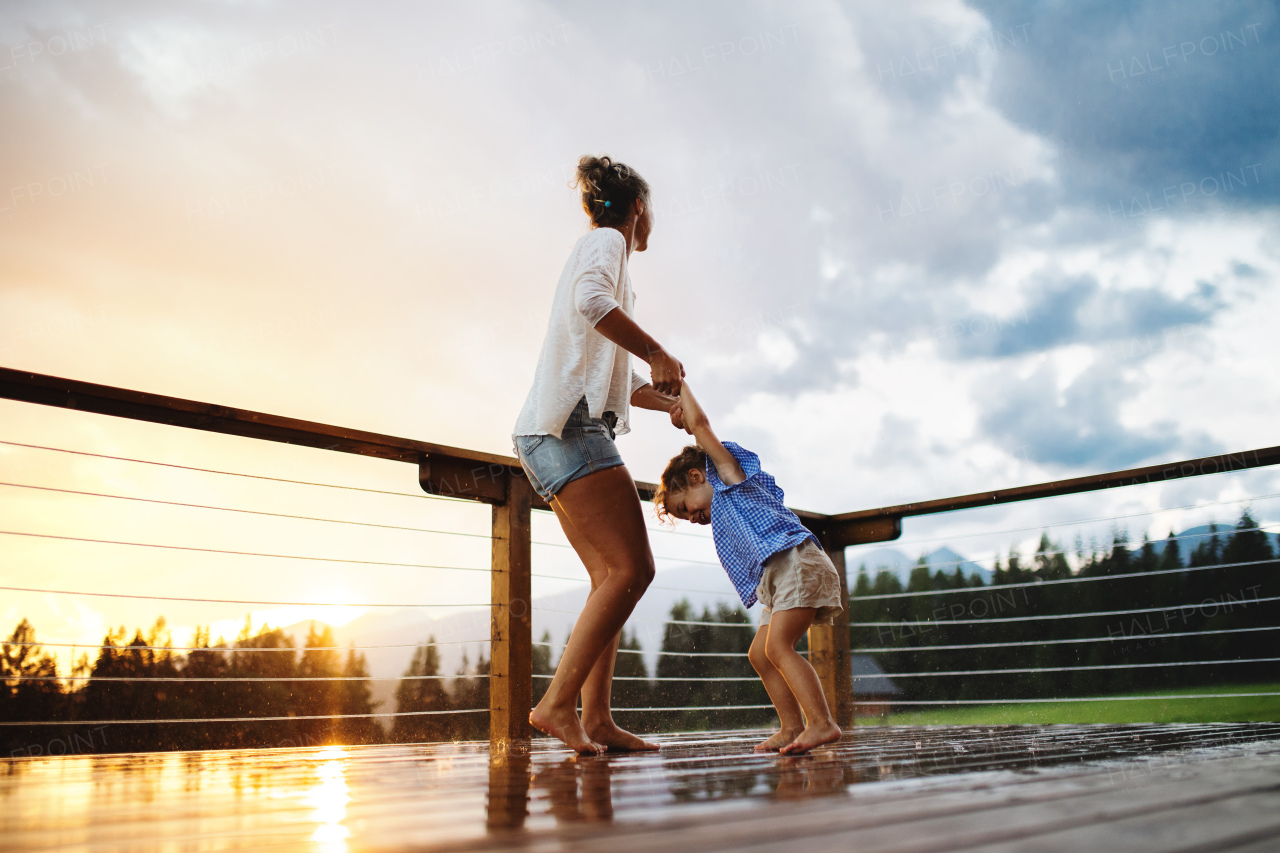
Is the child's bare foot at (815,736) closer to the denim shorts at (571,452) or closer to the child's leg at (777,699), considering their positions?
the child's leg at (777,699)

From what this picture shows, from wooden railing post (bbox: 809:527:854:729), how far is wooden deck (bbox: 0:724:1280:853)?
1.78 meters

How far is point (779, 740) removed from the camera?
168 cm

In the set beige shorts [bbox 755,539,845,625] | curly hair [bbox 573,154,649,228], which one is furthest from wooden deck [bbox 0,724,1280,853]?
curly hair [bbox 573,154,649,228]

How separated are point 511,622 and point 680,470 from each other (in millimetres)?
611

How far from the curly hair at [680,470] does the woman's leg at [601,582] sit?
58 centimetres

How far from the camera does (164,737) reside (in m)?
5.71

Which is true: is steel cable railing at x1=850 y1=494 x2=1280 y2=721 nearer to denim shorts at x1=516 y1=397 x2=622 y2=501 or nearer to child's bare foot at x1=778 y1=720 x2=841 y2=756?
child's bare foot at x1=778 y1=720 x2=841 y2=756

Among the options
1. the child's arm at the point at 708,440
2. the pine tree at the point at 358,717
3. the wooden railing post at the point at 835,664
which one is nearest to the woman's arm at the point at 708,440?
→ the child's arm at the point at 708,440

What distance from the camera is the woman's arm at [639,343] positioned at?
1.56 metres

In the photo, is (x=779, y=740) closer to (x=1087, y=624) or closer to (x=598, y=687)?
(x=598, y=687)

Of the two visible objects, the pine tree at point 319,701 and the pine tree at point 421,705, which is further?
the pine tree at point 421,705

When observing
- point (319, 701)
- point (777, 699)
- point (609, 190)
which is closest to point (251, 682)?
point (319, 701)

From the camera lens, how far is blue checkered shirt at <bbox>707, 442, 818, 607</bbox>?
1.93m

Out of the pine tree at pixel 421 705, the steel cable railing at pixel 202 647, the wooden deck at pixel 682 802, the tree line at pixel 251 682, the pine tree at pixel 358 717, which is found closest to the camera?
the wooden deck at pixel 682 802
